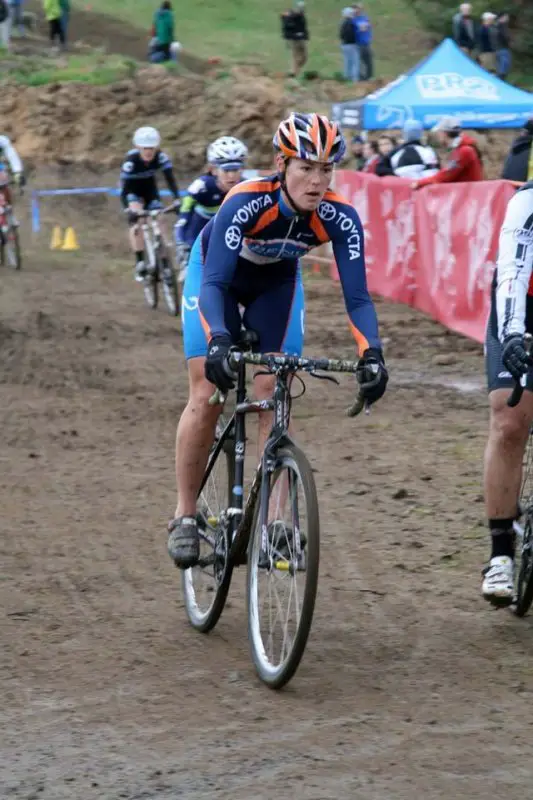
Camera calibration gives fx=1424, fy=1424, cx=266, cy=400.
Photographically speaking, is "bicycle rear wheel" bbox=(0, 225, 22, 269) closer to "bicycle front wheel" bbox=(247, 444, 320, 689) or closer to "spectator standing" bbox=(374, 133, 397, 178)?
"spectator standing" bbox=(374, 133, 397, 178)

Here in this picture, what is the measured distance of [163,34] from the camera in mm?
39375

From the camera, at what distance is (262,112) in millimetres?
37719

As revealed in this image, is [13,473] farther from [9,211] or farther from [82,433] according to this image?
[9,211]

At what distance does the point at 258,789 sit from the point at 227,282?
83.7 inches

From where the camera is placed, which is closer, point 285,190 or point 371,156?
point 285,190

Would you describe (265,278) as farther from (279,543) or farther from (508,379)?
(279,543)

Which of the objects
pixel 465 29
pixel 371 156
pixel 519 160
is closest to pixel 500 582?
pixel 519 160

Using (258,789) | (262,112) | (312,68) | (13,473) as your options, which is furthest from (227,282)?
(312,68)

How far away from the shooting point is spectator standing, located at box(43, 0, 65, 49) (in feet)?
131

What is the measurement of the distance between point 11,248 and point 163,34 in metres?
18.9

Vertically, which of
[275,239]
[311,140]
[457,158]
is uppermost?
[311,140]

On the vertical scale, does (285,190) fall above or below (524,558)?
above

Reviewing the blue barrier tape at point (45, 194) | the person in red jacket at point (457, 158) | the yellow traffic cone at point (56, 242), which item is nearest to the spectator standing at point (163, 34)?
the blue barrier tape at point (45, 194)

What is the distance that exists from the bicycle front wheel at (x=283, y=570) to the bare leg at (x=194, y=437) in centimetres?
70
